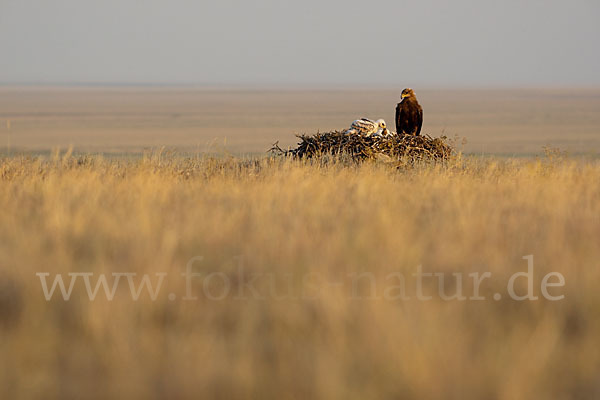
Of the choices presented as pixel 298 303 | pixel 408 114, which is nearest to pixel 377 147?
pixel 408 114

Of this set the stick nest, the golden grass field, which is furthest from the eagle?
the golden grass field

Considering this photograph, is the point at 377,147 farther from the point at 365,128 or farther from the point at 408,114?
the point at 408,114

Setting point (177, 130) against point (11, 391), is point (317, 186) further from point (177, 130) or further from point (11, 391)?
point (177, 130)

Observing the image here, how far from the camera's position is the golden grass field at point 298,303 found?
2.60 m

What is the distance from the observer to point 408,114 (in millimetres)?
9953

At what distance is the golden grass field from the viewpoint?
2604mm

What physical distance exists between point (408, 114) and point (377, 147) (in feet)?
2.60

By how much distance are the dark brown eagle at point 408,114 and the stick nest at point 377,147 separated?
223 mm

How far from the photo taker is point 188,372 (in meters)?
2.62

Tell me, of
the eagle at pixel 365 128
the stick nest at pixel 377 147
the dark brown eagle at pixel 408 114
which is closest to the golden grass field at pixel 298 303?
the stick nest at pixel 377 147

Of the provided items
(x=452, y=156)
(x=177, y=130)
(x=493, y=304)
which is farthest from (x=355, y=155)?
(x=177, y=130)

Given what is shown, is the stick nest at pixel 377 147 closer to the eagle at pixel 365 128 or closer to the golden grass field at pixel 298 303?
the eagle at pixel 365 128

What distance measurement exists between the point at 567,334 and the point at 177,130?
44.3 metres

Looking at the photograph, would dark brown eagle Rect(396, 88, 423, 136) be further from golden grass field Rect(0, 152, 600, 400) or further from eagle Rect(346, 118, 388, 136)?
golden grass field Rect(0, 152, 600, 400)
